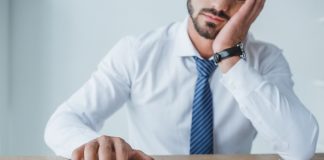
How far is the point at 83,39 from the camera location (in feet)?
6.52

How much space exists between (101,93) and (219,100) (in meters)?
0.36

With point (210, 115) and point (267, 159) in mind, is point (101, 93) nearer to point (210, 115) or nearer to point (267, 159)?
point (210, 115)

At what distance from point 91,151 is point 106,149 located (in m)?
0.03

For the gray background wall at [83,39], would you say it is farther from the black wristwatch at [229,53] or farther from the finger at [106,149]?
the finger at [106,149]

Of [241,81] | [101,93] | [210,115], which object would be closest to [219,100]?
[210,115]

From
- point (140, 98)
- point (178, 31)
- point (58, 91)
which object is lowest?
point (58, 91)

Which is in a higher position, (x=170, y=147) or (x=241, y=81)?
(x=241, y=81)

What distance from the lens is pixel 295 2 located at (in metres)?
1.98

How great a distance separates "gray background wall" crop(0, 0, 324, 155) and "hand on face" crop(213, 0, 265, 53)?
0.85 metres

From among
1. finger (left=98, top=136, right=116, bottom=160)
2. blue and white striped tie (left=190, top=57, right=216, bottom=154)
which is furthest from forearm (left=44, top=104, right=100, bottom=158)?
blue and white striped tie (left=190, top=57, right=216, bottom=154)

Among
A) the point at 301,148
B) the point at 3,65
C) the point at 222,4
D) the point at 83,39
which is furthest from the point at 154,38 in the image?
the point at 3,65

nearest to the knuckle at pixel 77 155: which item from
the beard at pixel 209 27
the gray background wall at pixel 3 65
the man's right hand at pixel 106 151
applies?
the man's right hand at pixel 106 151

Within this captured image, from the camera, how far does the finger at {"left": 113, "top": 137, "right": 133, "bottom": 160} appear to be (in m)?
0.74

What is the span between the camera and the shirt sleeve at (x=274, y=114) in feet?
3.35
